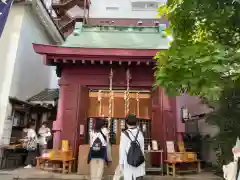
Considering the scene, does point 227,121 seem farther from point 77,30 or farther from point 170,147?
point 77,30

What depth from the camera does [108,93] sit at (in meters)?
9.78

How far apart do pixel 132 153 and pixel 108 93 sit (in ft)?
14.3

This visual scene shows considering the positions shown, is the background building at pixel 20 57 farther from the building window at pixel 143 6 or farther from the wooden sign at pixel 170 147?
the building window at pixel 143 6

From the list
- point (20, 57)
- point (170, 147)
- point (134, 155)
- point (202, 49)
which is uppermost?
point (20, 57)

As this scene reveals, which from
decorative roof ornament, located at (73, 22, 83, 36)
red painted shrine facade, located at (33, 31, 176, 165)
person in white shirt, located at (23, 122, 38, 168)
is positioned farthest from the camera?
decorative roof ornament, located at (73, 22, 83, 36)

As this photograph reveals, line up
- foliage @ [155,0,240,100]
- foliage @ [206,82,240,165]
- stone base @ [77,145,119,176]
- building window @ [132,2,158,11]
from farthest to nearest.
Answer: building window @ [132,2,158,11]
stone base @ [77,145,119,176]
foliage @ [206,82,240,165]
foliage @ [155,0,240,100]

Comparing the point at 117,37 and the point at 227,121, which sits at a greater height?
the point at 117,37

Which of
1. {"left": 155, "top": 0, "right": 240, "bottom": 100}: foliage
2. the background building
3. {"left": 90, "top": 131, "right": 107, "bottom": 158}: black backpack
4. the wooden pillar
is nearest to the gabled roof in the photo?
the background building

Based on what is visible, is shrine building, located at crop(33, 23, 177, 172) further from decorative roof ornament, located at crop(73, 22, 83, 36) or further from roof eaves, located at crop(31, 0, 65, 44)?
roof eaves, located at crop(31, 0, 65, 44)

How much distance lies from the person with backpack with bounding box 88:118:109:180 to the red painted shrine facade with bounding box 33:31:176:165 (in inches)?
93.8

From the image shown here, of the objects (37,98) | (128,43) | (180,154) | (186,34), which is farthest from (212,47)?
(37,98)

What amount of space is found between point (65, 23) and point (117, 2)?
6023mm

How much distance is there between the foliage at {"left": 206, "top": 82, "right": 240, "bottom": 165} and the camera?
20.8ft

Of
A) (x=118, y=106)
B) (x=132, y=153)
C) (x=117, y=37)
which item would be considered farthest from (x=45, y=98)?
(x=132, y=153)
